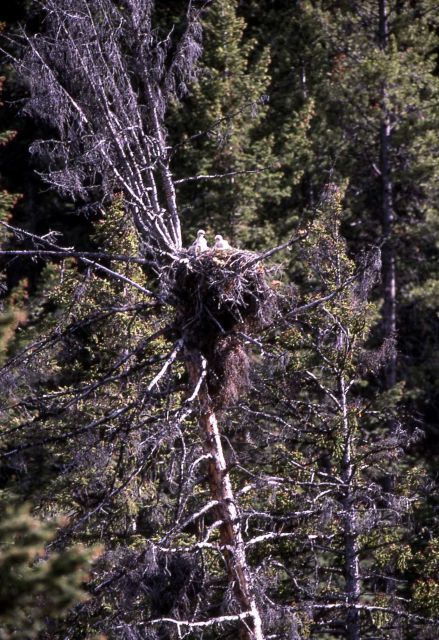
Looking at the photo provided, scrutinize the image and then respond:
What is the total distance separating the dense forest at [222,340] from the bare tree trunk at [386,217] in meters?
0.06

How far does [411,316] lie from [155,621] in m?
11.9

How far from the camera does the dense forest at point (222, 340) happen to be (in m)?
9.56

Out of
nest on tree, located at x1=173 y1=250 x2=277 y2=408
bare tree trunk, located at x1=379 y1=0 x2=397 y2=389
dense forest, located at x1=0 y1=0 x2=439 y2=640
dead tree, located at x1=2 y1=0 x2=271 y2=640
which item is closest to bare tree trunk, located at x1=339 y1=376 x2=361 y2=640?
dense forest, located at x1=0 y1=0 x2=439 y2=640

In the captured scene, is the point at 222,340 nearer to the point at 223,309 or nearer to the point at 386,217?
the point at 223,309

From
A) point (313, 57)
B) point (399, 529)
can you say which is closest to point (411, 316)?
point (313, 57)

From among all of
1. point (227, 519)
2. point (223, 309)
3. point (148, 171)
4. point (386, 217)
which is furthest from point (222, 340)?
point (386, 217)

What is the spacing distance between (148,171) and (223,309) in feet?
6.41

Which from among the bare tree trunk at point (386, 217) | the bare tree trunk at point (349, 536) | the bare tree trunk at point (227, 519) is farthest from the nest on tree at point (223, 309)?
the bare tree trunk at point (386, 217)

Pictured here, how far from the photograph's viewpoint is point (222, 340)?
32.7ft

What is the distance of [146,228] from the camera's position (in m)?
10.4

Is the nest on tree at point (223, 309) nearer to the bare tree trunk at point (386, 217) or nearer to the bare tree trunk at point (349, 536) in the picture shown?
the bare tree trunk at point (349, 536)

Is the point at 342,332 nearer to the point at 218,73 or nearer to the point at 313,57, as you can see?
the point at 218,73

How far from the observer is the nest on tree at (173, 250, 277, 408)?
9398 mm

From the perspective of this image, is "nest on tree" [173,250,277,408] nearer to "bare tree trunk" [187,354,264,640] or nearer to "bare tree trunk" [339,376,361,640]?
"bare tree trunk" [187,354,264,640]
